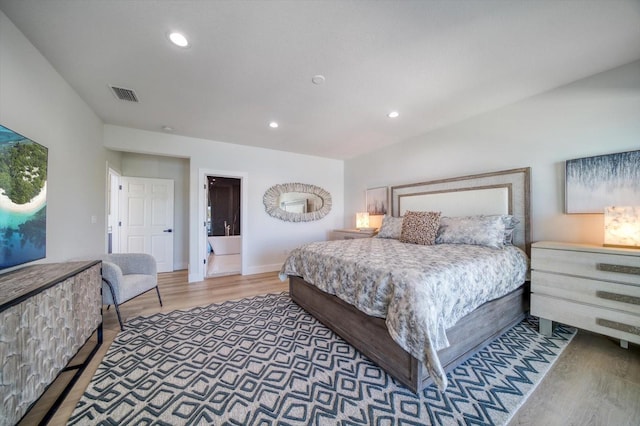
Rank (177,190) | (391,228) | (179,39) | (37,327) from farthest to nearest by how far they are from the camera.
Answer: (177,190)
(391,228)
(179,39)
(37,327)

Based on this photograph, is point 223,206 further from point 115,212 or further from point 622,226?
point 622,226

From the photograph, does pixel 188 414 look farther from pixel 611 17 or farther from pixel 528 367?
pixel 611 17

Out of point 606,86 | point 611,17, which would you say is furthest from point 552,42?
point 606,86

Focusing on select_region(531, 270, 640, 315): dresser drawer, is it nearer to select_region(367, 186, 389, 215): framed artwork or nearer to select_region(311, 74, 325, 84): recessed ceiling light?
select_region(367, 186, 389, 215): framed artwork

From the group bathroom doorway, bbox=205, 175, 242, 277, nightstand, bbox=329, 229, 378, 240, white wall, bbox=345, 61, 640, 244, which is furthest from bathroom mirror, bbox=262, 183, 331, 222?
bathroom doorway, bbox=205, 175, 242, 277

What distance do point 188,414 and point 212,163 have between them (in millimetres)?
3677

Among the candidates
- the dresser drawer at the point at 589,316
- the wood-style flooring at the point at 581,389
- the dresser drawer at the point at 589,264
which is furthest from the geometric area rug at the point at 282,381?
the dresser drawer at the point at 589,264

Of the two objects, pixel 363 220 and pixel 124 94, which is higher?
pixel 124 94

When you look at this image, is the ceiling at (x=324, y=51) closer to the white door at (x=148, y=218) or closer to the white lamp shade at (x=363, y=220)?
the white door at (x=148, y=218)

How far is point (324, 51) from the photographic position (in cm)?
184

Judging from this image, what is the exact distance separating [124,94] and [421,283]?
3515 millimetres

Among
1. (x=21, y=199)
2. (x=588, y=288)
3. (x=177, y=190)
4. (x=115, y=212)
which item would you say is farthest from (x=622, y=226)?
(x=115, y=212)

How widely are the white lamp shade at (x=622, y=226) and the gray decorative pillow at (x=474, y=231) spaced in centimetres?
74

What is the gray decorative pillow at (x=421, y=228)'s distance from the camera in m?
2.85
